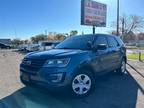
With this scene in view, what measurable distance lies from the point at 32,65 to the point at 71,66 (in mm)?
1054

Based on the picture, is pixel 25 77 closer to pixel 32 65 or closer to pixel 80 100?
pixel 32 65

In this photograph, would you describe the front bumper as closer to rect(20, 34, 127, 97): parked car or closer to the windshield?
rect(20, 34, 127, 97): parked car

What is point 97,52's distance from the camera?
6191 mm

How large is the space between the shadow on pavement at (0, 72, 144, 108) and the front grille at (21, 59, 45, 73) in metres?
0.81

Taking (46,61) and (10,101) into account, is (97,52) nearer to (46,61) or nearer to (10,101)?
(46,61)

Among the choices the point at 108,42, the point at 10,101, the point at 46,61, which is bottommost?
the point at 10,101

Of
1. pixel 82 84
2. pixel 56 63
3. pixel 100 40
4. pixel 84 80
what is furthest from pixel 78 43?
pixel 56 63

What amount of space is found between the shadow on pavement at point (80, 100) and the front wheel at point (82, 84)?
18 cm

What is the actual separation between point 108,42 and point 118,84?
156 centimetres

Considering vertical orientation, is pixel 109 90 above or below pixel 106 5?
below

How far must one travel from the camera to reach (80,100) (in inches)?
213

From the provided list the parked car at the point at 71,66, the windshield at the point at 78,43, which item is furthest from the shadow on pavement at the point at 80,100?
the windshield at the point at 78,43

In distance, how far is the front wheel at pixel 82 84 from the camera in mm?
5395

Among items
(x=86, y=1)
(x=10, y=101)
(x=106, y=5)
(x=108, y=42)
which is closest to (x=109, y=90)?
(x=108, y=42)
